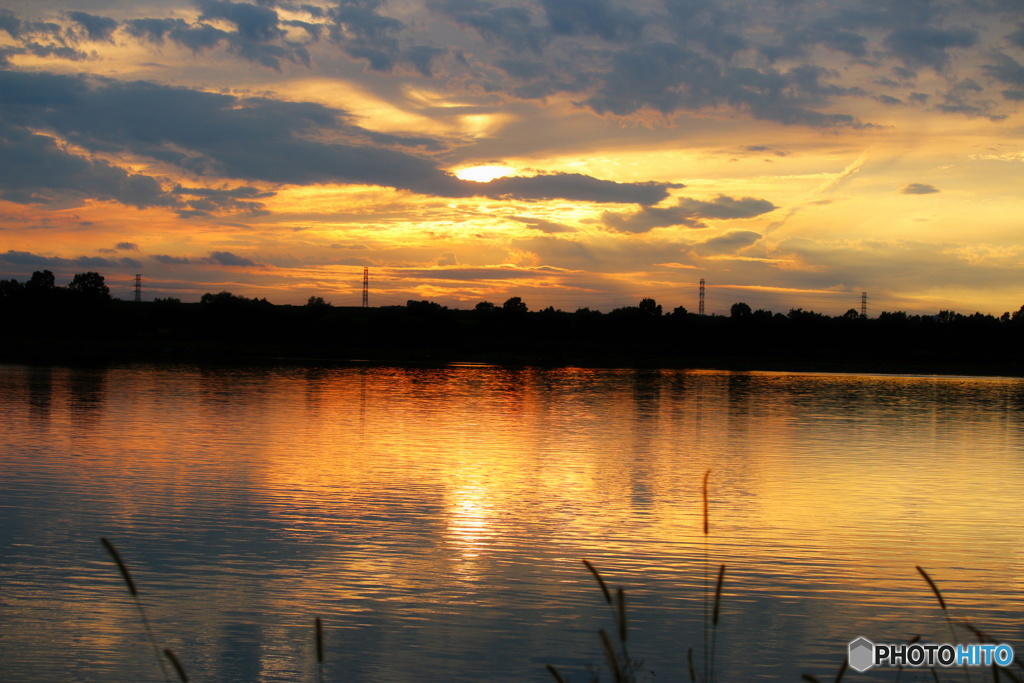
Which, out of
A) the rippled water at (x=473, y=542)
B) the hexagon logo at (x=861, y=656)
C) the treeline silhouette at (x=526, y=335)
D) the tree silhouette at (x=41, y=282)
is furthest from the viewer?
the tree silhouette at (x=41, y=282)

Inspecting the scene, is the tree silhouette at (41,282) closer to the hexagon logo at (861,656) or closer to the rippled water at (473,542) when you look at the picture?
the rippled water at (473,542)

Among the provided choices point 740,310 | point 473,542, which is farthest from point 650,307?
point 473,542

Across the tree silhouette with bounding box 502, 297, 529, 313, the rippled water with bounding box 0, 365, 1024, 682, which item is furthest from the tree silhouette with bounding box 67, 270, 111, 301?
the rippled water with bounding box 0, 365, 1024, 682

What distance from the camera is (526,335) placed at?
91.1 m

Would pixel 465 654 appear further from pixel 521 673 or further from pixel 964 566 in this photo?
pixel 964 566

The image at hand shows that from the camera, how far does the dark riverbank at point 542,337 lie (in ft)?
243

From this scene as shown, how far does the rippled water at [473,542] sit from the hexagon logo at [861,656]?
0.81 ft

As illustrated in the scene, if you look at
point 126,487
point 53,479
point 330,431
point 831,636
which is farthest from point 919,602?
point 330,431

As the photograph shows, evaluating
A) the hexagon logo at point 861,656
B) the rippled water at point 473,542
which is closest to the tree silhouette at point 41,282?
the rippled water at point 473,542

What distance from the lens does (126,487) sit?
13242 mm

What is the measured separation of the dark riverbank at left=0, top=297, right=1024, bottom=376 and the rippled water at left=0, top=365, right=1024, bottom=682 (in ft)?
163

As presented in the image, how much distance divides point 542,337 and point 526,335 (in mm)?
1706

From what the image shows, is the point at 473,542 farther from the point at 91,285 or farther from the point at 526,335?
the point at 91,285

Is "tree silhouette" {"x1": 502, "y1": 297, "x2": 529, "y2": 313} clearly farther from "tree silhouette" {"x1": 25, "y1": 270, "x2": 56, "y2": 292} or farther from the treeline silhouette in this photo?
"tree silhouette" {"x1": 25, "y1": 270, "x2": 56, "y2": 292}
